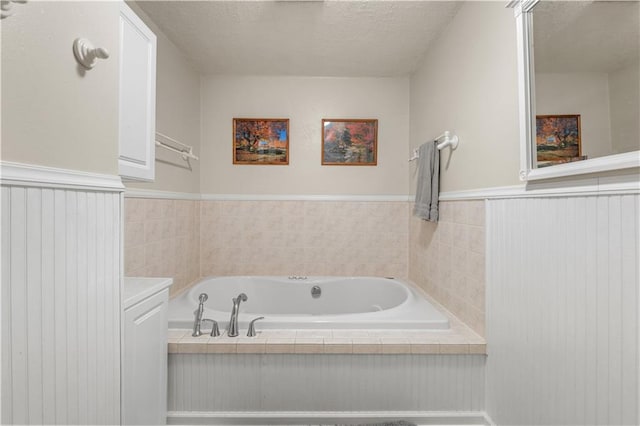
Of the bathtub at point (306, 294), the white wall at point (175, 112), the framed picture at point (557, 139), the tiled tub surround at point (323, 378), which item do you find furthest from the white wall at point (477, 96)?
the white wall at point (175, 112)

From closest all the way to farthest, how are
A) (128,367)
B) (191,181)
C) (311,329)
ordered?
(128,367), (311,329), (191,181)

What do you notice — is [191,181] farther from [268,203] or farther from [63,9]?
[63,9]

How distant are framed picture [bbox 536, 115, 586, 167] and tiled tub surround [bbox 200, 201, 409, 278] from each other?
5.43 ft

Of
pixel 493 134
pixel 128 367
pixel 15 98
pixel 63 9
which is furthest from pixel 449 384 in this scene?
pixel 63 9

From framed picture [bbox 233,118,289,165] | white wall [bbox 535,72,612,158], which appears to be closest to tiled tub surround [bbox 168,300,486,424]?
white wall [bbox 535,72,612,158]

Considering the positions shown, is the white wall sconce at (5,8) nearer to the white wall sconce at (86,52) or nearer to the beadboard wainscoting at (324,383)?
the white wall sconce at (86,52)

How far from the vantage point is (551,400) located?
42.2 inches

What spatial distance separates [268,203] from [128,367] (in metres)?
1.83

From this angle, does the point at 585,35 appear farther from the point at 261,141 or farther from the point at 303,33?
the point at 261,141

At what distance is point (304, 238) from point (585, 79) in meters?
2.15

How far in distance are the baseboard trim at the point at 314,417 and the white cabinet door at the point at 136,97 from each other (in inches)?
47.4

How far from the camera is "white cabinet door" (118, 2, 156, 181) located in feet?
3.39

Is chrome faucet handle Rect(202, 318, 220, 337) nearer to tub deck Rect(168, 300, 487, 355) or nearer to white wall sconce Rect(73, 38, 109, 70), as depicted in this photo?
tub deck Rect(168, 300, 487, 355)

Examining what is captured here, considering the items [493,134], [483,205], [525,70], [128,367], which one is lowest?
[128,367]
